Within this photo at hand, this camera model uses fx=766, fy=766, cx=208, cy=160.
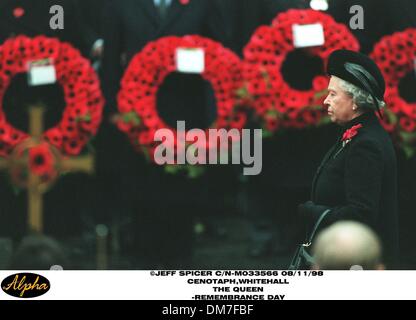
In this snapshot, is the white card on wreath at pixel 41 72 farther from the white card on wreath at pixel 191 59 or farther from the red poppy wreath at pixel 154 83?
the white card on wreath at pixel 191 59

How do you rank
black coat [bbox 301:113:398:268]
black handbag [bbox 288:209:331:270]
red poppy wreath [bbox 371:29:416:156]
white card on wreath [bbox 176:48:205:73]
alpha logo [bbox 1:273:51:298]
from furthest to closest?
white card on wreath [bbox 176:48:205:73]
red poppy wreath [bbox 371:29:416:156]
alpha logo [bbox 1:273:51:298]
black handbag [bbox 288:209:331:270]
black coat [bbox 301:113:398:268]

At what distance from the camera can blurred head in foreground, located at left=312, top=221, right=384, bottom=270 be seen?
313 cm

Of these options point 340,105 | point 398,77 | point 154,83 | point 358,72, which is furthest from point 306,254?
point 154,83

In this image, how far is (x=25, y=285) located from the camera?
13.1 feet

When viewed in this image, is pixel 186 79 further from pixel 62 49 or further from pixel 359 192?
pixel 359 192

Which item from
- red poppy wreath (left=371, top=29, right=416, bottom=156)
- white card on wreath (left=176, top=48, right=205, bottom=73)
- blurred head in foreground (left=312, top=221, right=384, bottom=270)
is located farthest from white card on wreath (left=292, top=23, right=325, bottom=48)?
blurred head in foreground (left=312, top=221, right=384, bottom=270)

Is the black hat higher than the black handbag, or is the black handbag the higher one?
the black hat

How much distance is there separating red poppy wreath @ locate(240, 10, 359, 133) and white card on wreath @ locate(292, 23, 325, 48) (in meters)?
0.02

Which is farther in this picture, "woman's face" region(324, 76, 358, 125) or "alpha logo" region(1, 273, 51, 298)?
"alpha logo" region(1, 273, 51, 298)

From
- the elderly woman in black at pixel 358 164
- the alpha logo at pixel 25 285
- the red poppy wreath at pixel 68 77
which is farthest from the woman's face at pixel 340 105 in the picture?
the alpha logo at pixel 25 285

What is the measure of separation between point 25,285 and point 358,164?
195 centimetres

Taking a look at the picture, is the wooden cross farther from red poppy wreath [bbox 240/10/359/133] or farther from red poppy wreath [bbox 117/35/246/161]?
red poppy wreath [bbox 240/10/359/133]

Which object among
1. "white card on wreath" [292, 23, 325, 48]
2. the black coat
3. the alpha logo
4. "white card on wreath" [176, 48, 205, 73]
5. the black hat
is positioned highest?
"white card on wreath" [292, 23, 325, 48]

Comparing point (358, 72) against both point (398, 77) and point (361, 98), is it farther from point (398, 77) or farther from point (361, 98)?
point (398, 77)
